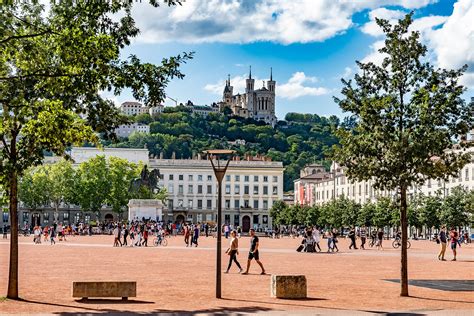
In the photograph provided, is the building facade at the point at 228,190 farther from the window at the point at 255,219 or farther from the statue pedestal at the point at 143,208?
the statue pedestal at the point at 143,208

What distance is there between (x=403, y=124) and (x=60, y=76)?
9.99 m

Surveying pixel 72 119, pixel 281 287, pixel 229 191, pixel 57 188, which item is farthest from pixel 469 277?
pixel 229 191

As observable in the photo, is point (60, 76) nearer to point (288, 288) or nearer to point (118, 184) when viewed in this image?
point (288, 288)

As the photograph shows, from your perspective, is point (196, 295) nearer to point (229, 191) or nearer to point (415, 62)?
point (415, 62)

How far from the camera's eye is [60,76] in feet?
56.8

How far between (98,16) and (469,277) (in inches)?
730

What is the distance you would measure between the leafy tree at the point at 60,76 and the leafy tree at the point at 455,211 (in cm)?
7675

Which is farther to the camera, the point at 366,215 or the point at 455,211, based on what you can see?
the point at 366,215

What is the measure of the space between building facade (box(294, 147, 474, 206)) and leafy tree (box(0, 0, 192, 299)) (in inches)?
3438

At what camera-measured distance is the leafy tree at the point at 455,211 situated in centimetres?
8956

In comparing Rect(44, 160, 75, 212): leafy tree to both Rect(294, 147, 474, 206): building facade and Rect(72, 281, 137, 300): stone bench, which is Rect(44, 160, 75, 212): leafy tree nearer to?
Rect(294, 147, 474, 206): building facade

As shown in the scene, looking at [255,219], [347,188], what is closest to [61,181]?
[255,219]

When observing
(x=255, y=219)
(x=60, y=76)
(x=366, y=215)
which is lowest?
(x=255, y=219)

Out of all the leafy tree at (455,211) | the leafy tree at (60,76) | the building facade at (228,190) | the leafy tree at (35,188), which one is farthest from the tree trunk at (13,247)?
the building facade at (228,190)
